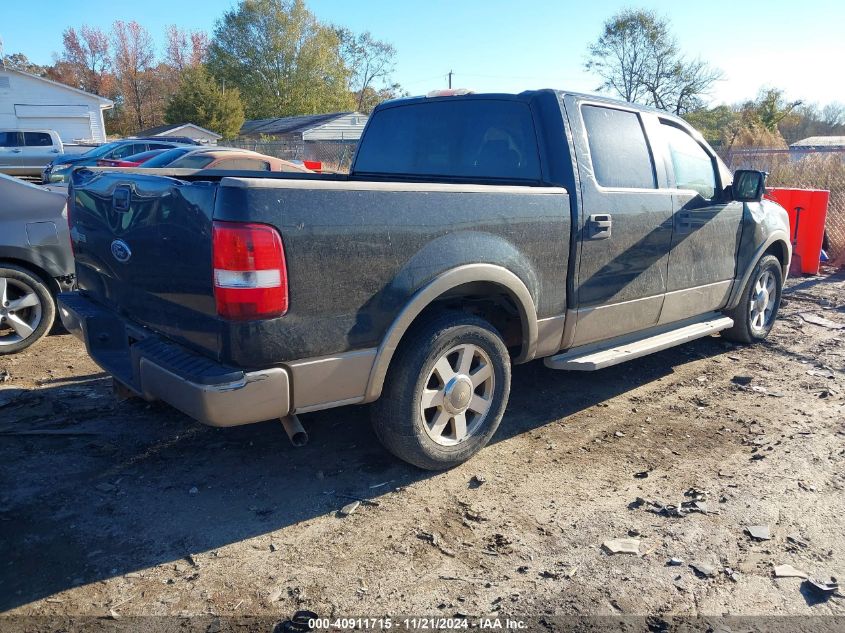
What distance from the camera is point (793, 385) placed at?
5.27 metres

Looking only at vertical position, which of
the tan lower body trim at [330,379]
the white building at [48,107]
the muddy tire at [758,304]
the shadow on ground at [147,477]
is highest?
the white building at [48,107]

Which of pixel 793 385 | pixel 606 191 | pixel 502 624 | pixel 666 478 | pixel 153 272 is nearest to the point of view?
pixel 502 624

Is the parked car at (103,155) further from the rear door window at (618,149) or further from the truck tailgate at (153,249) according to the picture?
the rear door window at (618,149)

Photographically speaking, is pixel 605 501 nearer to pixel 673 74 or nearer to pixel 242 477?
pixel 242 477

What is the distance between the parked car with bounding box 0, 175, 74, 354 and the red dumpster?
8.95 m

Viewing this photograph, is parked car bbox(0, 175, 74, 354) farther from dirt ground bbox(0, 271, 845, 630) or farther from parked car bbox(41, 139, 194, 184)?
parked car bbox(41, 139, 194, 184)

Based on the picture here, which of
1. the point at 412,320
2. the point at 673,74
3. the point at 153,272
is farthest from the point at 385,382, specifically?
the point at 673,74

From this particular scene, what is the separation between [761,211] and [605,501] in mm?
3521

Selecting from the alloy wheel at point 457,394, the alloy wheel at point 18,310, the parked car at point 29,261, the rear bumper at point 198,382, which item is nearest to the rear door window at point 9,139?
the parked car at point 29,261

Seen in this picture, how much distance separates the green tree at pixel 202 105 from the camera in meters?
49.5

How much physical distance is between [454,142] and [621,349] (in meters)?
1.77

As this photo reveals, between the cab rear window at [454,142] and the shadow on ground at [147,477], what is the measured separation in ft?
5.38

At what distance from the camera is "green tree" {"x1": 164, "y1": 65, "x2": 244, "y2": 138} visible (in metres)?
49.5

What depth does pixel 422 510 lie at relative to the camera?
11.0 ft
